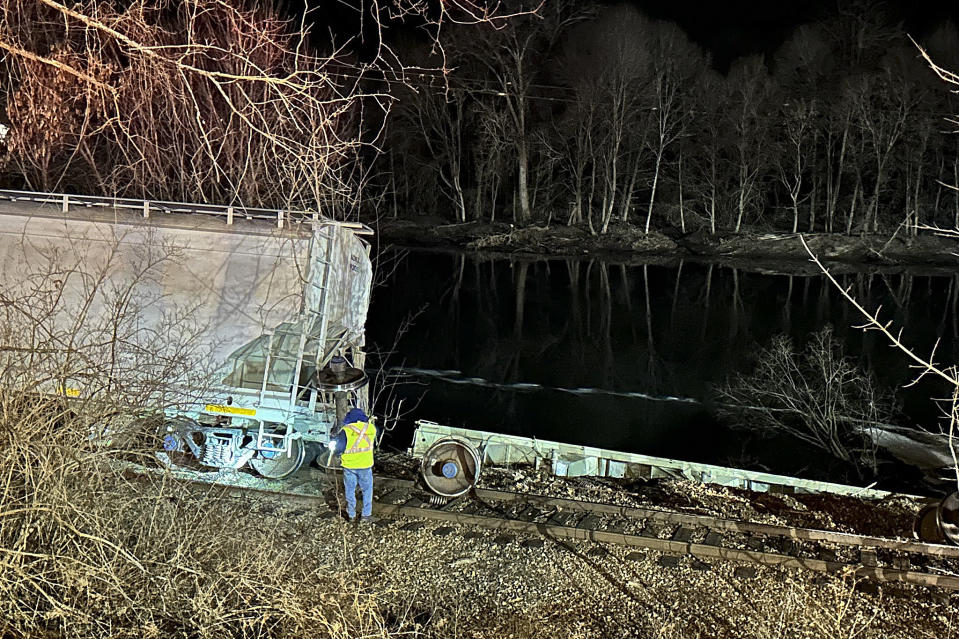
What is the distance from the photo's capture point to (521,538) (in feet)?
35.0

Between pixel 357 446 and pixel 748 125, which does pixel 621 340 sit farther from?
pixel 748 125

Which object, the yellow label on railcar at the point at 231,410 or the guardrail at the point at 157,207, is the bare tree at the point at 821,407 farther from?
the yellow label on railcar at the point at 231,410

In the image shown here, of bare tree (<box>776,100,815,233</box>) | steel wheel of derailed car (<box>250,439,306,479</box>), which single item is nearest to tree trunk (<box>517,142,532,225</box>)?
bare tree (<box>776,100,815,233</box>)

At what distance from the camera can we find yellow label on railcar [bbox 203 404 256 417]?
12461mm

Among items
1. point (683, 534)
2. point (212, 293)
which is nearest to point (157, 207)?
point (212, 293)

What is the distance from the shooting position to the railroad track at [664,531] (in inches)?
395

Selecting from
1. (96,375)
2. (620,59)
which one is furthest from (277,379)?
(620,59)

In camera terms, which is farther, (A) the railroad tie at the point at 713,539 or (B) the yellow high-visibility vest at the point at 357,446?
(B) the yellow high-visibility vest at the point at 357,446

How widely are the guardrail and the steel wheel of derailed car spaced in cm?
365

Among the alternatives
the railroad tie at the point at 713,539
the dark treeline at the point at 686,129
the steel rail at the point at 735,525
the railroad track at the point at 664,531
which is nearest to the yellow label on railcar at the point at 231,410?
the railroad track at the point at 664,531

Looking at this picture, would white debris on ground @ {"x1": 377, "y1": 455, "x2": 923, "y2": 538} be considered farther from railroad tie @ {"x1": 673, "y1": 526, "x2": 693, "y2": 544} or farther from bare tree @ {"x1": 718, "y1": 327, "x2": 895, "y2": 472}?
bare tree @ {"x1": 718, "y1": 327, "x2": 895, "y2": 472}

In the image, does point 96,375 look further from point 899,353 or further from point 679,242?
point 679,242

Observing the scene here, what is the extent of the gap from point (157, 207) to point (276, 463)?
4685 mm

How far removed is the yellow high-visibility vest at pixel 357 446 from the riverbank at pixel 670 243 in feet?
149
